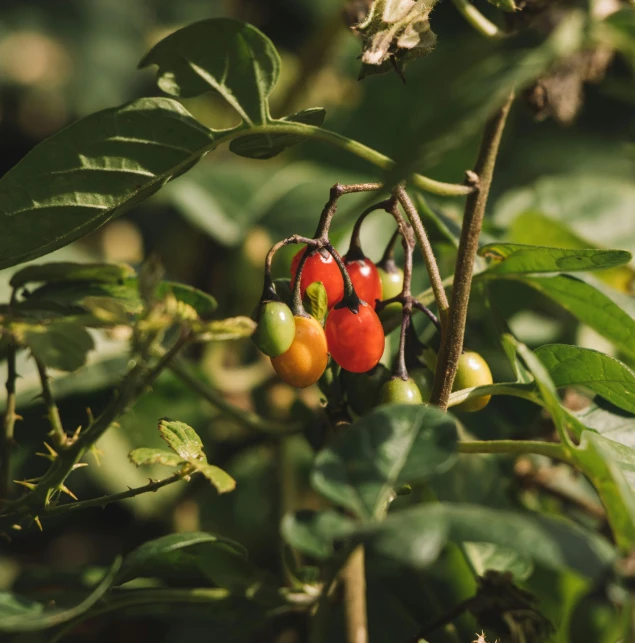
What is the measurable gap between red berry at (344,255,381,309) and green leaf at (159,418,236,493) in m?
0.24

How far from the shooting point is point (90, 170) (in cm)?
79

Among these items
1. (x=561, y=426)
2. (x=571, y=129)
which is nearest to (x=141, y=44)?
(x=571, y=129)

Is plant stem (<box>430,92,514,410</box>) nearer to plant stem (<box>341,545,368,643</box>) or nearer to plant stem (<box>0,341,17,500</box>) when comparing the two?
plant stem (<box>341,545,368,643</box>)

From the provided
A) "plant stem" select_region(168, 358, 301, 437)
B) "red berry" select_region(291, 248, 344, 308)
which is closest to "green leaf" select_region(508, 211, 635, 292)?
"plant stem" select_region(168, 358, 301, 437)

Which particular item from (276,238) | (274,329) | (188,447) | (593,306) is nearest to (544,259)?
(593,306)

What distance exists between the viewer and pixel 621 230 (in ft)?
5.21

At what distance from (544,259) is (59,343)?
0.52m

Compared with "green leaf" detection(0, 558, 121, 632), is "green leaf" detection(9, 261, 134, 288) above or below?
above

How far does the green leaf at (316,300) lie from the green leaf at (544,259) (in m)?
0.22

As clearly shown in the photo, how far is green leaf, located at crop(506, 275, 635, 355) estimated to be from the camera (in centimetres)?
91

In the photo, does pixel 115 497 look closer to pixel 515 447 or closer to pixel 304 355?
pixel 304 355

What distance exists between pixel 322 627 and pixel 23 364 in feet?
2.38

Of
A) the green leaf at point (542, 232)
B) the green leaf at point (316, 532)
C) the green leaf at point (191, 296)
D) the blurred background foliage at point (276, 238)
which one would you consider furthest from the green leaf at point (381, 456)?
the green leaf at point (542, 232)

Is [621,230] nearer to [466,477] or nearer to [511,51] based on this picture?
[466,477]
